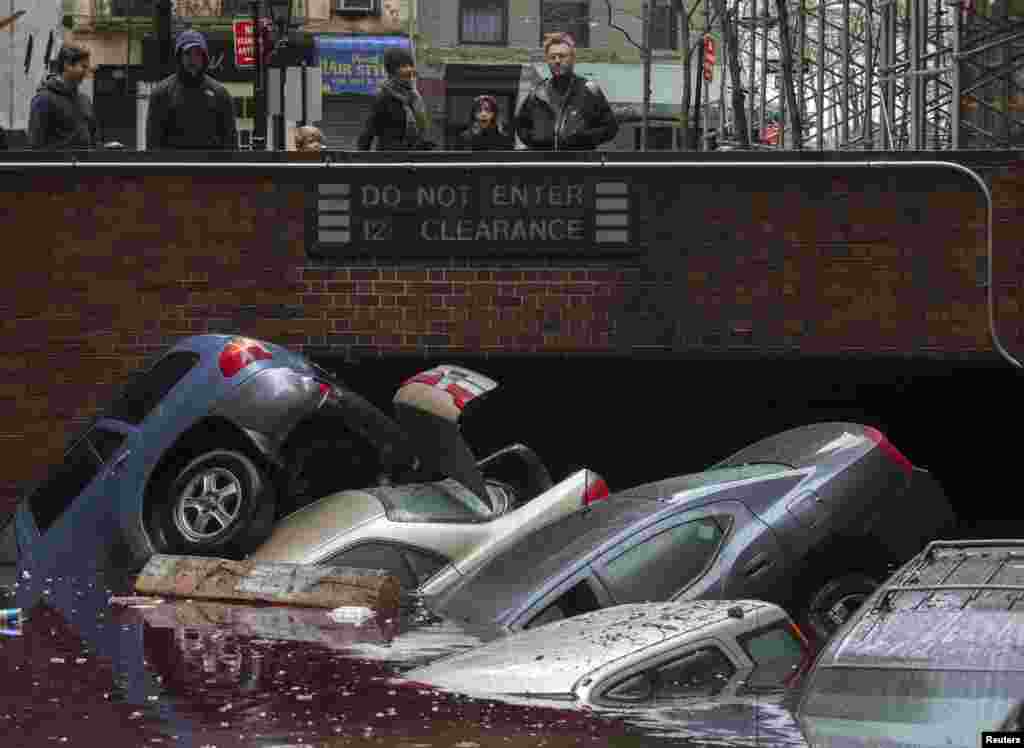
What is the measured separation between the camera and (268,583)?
11172 millimetres

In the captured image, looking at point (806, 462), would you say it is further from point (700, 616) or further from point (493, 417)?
point (493, 417)

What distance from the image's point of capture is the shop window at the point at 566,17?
47.6 meters

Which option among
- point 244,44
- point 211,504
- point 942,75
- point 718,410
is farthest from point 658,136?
point 211,504

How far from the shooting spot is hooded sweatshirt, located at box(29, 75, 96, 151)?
15500 mm

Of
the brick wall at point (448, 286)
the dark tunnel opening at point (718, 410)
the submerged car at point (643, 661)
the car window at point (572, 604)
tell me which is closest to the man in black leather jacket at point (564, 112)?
the brick wall at point (448, 286)

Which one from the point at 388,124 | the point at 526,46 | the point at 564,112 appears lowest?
the point at 388,124

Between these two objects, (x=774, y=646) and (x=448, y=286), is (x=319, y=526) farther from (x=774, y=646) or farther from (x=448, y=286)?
(x=774, y=646)

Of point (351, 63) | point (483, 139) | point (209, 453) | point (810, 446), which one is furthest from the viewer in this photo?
point (351, 63)

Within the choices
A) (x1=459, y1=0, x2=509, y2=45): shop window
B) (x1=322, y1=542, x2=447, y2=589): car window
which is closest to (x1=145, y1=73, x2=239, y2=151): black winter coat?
(x1=322, y1=542, x2=447, y2=589): car window

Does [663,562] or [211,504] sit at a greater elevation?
[663,562]

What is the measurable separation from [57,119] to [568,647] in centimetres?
860

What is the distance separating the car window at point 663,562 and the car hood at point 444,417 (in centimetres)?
206

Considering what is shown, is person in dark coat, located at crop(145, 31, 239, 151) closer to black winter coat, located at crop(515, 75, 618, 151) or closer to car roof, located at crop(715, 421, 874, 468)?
black winter coat, located at crop(515, 75, 618, 151)

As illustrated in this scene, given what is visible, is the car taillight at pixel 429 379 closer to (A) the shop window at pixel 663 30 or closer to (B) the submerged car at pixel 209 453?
(B) the submerged car at pixel 209 453
